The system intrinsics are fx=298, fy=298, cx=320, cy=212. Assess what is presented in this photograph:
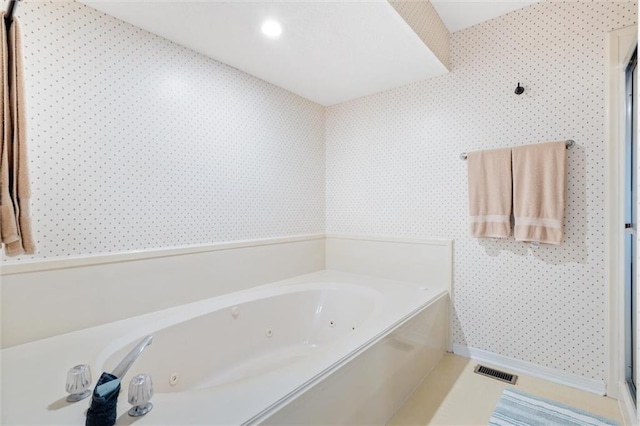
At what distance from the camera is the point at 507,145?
6.72ft

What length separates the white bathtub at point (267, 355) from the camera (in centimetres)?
95

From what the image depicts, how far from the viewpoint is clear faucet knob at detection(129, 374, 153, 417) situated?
859 mm

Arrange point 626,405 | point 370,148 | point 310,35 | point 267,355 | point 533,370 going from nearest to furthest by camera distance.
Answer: point 626,405
point 310,35
point 533,370
point 267,355
point 370,148

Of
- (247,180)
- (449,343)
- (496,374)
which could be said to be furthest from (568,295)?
(247,180)

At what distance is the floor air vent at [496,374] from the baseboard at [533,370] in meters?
0.08

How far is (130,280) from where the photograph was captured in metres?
1.69

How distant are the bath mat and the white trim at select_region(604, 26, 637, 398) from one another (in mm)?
326

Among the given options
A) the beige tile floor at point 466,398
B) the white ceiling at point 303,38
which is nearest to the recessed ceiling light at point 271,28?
the white ceiling at point 303,38

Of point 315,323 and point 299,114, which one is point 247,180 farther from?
point 315,323

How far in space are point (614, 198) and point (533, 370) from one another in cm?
119

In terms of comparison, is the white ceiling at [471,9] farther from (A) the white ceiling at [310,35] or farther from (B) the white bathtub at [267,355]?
(B) the white bathtub at [267,355]

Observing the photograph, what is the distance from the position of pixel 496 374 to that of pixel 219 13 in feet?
9.20

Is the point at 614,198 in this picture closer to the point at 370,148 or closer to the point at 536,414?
the point at 536,414

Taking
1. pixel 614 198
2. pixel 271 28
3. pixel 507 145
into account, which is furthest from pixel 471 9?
pixel 614 198
